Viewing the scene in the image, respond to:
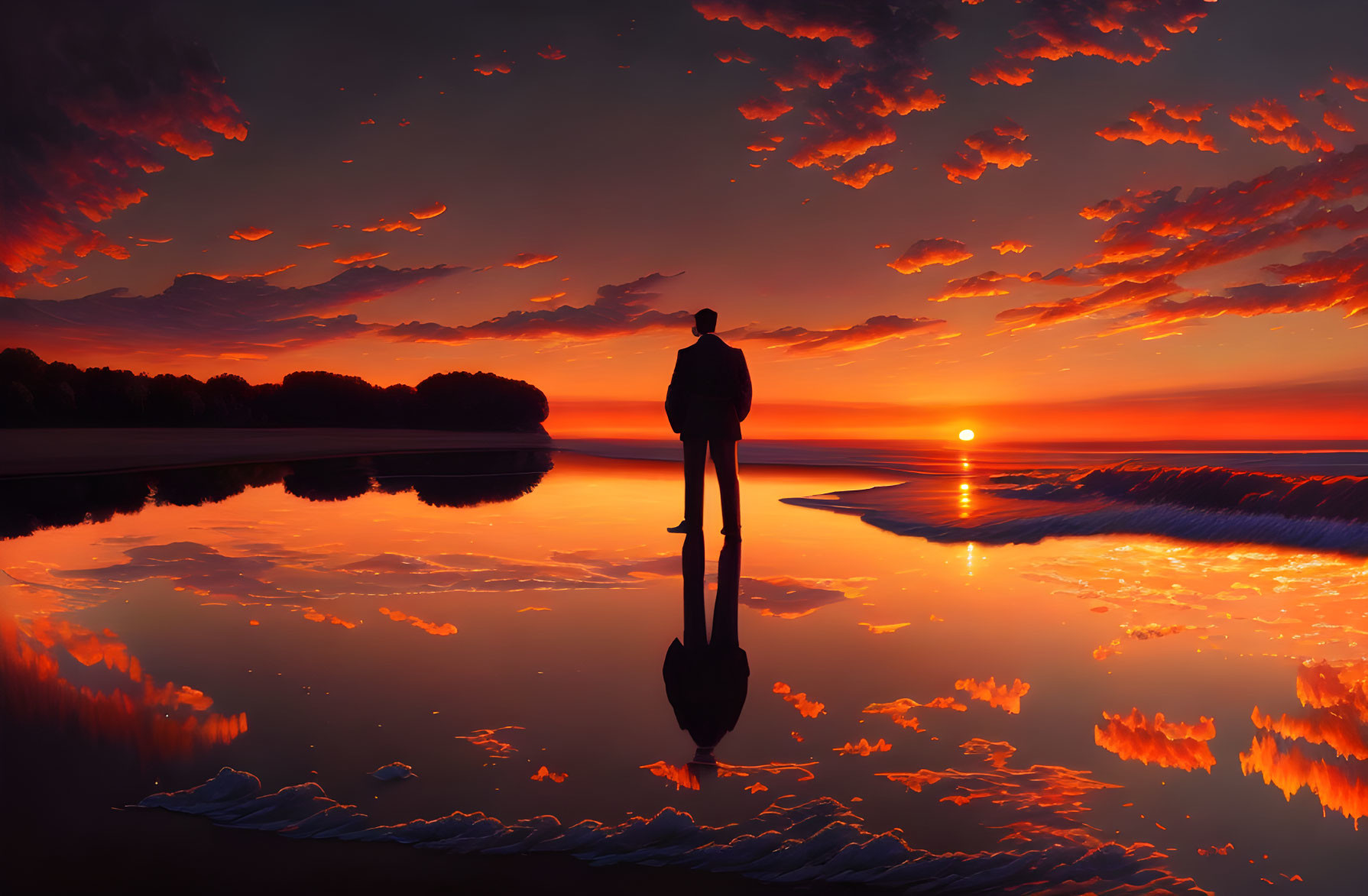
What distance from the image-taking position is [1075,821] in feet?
8.05

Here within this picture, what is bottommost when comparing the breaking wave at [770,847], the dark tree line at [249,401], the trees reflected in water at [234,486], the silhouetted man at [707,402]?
the breaking wave at [770,847]

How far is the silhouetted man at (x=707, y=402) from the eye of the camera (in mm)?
6863

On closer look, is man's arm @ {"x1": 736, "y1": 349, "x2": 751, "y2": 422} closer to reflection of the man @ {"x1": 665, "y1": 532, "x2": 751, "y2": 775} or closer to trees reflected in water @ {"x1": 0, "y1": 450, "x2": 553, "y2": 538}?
reflection of the man @ {"x1": 665, "y1": 532, "x2": 751, "y2": 775}

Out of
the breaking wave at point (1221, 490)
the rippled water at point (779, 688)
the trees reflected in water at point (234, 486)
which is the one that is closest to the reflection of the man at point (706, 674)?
the rippled water at point (779, 688)

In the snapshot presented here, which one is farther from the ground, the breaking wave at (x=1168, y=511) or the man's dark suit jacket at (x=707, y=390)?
the man's dark suit jacket at (x=707, y=390)

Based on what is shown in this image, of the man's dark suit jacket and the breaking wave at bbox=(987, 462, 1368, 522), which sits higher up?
the man's dark suit jacket

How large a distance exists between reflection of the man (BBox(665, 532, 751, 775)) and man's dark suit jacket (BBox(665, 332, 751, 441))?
1.58m

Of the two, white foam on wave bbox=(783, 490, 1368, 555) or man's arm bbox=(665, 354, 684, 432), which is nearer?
man's arm bbox=(665, 354, 684, 432)

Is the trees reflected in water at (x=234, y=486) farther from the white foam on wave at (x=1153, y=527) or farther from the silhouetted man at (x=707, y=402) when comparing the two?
the white foam on wave at (x=1153, y=527)

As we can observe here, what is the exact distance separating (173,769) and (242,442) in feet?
129

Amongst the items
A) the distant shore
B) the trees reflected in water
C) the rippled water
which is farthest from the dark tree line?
the rippled water

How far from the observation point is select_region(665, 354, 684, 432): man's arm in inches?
274

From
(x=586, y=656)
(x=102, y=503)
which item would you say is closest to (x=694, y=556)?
(x=586, y=656)

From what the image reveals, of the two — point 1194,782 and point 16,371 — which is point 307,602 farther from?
point 16,371
